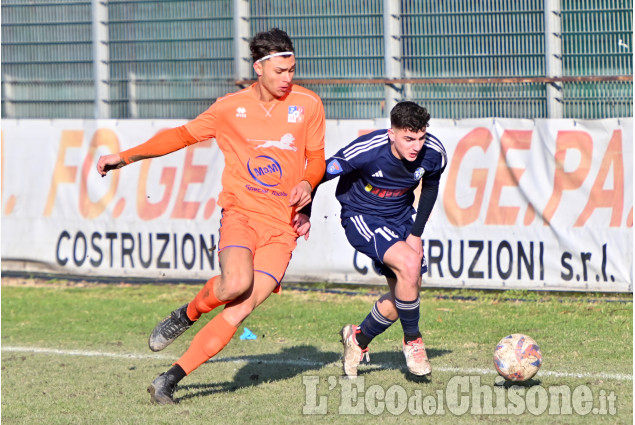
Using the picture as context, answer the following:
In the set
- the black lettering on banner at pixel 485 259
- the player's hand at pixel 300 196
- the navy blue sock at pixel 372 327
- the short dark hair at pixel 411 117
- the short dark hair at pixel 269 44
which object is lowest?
the navy blue sock at pixel 372 327

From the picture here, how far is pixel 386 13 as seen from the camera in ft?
40.7

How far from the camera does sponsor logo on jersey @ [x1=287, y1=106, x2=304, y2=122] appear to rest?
6773mm

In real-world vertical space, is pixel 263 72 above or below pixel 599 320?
above

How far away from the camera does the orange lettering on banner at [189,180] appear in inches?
485

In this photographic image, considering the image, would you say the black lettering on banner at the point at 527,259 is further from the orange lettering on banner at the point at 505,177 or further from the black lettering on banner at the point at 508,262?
the orange lettering on banner at the point at 505,177

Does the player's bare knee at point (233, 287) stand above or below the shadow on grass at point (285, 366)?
above

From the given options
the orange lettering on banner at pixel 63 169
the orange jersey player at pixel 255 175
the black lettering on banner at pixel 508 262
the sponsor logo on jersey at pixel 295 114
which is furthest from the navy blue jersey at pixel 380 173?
the orange lettering on banner at pixel 63 169

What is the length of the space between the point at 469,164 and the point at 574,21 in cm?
219

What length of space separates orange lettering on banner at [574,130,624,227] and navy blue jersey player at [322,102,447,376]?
406cm

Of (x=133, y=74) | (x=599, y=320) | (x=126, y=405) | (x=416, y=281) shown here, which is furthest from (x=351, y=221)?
(x=133, y=74)

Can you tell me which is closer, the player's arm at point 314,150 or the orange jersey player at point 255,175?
the orange jersey player at point 255,175

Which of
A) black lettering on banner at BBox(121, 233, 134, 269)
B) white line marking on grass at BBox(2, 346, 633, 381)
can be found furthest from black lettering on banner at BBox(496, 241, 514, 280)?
black lettering on banner at BBox(121, 233, 134, 269)

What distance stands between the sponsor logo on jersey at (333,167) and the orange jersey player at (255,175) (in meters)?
0.18

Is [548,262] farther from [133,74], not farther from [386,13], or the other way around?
[133,74]
